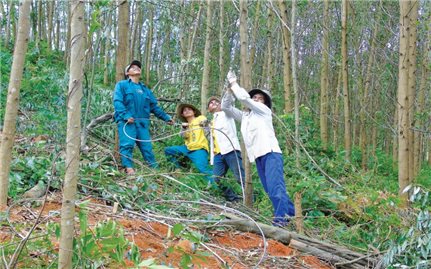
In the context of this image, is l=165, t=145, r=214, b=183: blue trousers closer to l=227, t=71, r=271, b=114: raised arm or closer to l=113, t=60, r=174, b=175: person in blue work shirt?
l=113, t=60, r=174, b=175: person in blue work shirt

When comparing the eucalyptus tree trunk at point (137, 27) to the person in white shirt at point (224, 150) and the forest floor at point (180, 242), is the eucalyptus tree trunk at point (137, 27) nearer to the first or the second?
the person in white shirt at point (224, 150)

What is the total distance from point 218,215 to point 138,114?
2089 millimetres

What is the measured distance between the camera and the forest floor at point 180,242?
338 cm

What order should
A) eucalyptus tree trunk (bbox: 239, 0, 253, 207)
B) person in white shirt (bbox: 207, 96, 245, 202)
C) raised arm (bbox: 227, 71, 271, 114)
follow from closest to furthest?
1. raised arm (bbox: 227, 71, 271, 114)
2. eucalyptus tree trunk (bbox: 239, 0, 253, 207)
3. person in white shirt (bbox: 207, 96, 245, 202)

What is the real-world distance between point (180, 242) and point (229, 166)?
109 inches

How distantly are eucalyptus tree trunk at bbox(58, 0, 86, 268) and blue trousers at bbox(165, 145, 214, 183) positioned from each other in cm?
409

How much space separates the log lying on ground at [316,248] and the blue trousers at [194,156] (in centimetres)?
203

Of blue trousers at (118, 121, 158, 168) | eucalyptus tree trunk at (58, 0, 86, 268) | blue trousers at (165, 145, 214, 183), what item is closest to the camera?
eucalyptus tree trunk at (58, 0, 86, 268)

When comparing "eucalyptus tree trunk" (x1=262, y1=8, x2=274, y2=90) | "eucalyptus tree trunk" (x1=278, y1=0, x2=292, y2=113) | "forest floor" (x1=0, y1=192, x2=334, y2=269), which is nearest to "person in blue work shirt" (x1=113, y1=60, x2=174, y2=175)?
"forest floor" (x1=0, y1=192, x2=334, y2=269)

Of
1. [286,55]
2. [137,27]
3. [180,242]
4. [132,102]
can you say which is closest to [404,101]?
[132,102]

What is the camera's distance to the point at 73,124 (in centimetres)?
213

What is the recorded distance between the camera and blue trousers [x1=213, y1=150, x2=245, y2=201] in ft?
18.9

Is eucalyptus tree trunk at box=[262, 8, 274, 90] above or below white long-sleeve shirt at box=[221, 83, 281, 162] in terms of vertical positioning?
above

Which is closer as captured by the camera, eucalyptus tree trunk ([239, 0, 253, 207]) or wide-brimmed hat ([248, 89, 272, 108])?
eucalyptus tree trunk ([239, 0, 253, 207])
